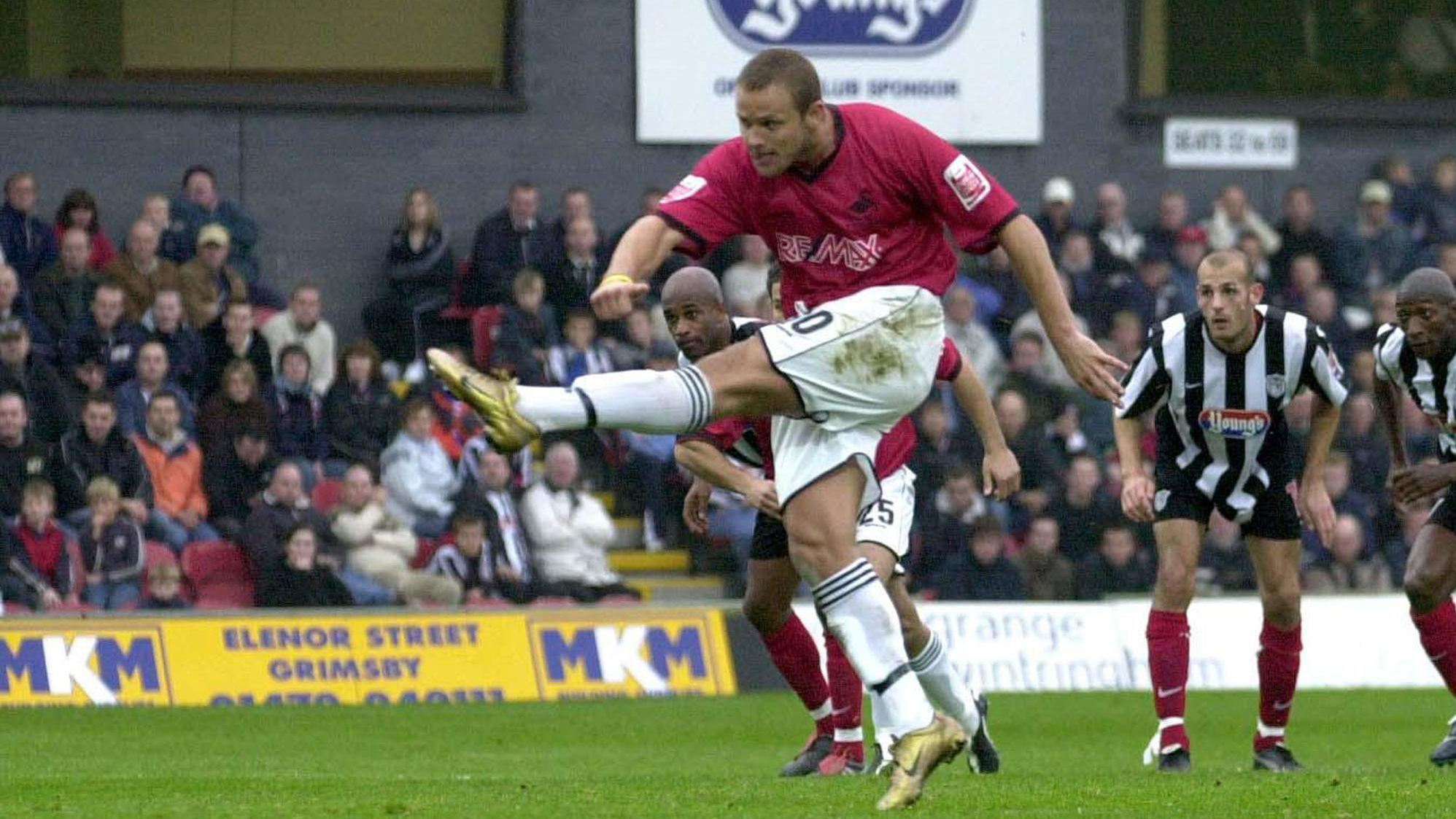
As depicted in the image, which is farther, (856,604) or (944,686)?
(944,686)

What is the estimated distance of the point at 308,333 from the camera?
20516mm

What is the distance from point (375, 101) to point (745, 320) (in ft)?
42.3

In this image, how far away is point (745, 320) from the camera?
11.3 m

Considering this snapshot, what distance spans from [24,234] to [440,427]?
3532 mm

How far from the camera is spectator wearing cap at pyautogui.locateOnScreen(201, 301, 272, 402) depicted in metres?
19.9

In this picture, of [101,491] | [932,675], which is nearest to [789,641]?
[932,675]

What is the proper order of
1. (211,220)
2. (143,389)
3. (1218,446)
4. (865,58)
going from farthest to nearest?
1. (865,58)
2. (211,220)
3. (143,389)
4. (1218,446)

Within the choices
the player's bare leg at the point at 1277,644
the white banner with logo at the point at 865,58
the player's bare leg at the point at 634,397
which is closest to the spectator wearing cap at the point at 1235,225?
the white banner with logo at the point at 865,58

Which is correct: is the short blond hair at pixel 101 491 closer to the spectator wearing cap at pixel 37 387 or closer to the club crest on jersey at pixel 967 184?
the spectator wearing cap at pixel 37 387

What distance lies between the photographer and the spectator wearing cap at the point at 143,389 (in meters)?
19.0

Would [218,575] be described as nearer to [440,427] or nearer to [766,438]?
[440,427]

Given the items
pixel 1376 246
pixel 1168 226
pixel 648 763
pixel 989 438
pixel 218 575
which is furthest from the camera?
pixel 1376 246

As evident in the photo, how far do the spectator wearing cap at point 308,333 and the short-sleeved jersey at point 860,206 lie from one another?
A: 11874 mm

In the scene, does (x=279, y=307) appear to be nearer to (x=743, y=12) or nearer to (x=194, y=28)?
(x=194, y=28)
